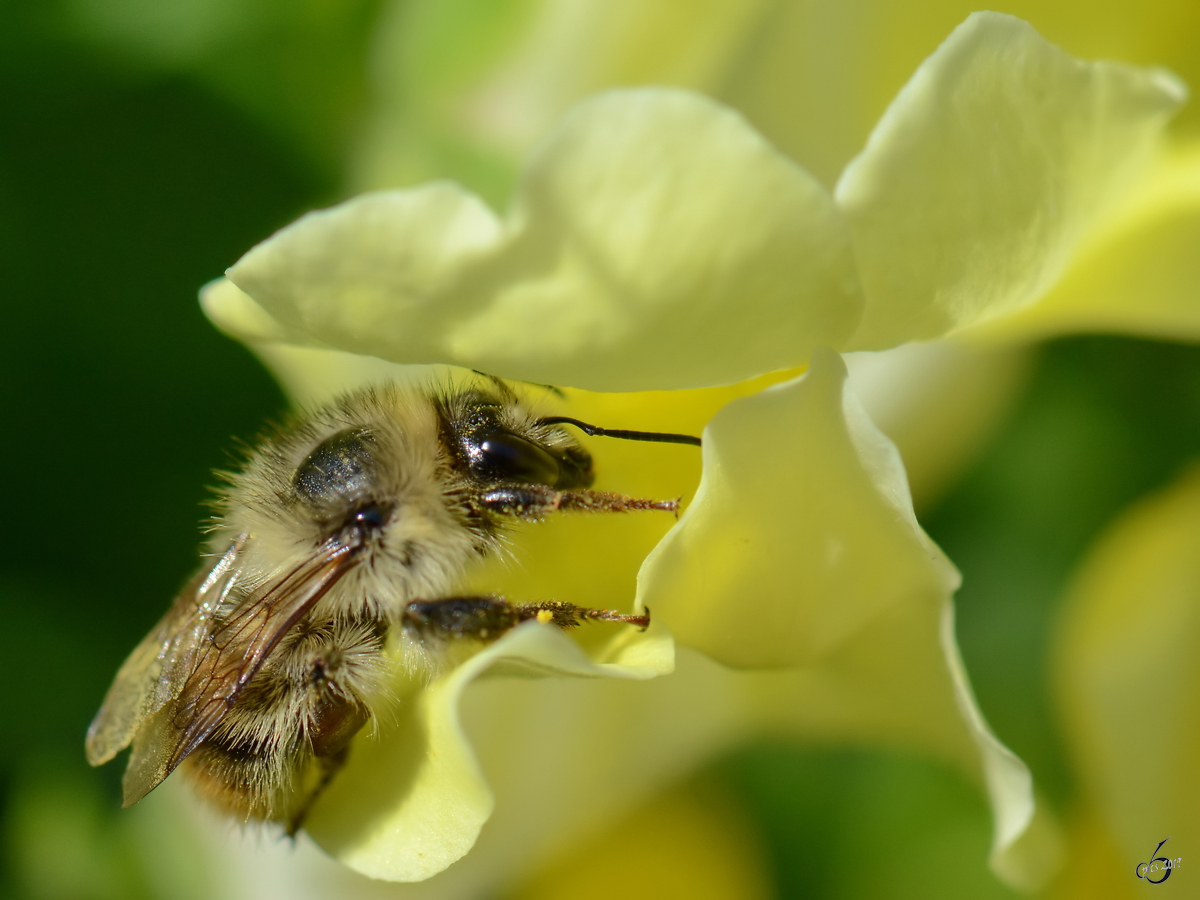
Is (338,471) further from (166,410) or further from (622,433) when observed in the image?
(166,410)

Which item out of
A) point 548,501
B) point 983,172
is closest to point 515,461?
point 548,501

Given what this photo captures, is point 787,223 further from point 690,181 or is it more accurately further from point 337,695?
point 337,695

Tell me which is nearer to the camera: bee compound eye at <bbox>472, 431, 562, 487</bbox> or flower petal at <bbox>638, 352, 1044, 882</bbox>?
flower petal at <bbox>638, 352, 1044, 882</bbox>

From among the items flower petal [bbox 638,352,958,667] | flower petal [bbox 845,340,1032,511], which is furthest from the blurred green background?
flower petal [bbox 638,352,958,667]

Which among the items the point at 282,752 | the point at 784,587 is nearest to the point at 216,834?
the point at 282,752

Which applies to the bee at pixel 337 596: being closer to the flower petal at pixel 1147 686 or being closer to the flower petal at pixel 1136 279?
the flower petal at pixel 1136 279

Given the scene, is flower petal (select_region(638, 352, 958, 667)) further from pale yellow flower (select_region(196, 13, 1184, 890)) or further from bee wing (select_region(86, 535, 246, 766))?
bee wing (select_region(86, 535, 246, 766))
